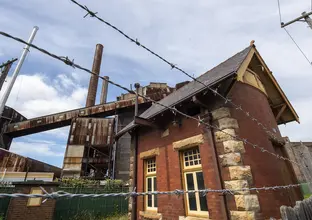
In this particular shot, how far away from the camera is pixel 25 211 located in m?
9.76

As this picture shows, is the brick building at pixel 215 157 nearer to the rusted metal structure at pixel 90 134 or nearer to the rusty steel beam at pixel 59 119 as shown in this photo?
the rusted metal structure at pixel 90 134

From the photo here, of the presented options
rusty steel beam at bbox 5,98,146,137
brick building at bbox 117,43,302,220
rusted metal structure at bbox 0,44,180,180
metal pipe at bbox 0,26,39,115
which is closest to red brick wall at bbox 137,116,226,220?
brick building at bbox 117,43,302,220

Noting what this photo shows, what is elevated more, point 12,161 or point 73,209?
point 12,161

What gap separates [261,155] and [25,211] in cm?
1201

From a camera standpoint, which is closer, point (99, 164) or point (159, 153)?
point (159, 153)

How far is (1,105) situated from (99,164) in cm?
1348

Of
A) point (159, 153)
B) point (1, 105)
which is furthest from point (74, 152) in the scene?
point (159, 153)

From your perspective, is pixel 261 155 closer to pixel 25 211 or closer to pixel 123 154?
pixel 25 211

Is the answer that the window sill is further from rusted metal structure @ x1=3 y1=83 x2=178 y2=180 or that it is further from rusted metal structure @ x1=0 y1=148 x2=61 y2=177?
rusted metal structure @ x1=0 y1=148 x2=61 y2=177

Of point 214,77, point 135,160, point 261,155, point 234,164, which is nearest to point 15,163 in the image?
point 135,160

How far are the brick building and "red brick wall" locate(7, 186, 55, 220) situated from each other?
5970mm

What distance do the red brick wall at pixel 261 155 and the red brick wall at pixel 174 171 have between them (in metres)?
1.08

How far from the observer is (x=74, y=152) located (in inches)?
815

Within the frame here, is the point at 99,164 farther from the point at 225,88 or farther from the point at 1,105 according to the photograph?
the point at 225,88
